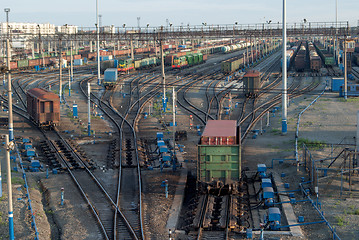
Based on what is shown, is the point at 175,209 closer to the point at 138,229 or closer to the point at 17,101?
the point at 138,229

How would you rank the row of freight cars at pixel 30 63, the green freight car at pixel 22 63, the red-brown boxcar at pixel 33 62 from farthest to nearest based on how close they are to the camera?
1. the red-brown boxcar at pixel 33 62
2. the green freight car at pixel 22 63
3. the row of freight cars at pixel 30 63

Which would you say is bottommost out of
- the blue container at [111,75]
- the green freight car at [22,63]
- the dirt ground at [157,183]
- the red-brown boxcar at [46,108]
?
the dirt ground at [157,183]

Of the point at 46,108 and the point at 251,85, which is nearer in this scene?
the point at 46,108

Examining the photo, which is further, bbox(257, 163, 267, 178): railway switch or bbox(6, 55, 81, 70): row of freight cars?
bbox(6, 55, 81, 70): row of freight cars

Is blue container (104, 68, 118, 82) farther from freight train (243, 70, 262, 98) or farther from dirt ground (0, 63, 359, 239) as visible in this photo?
dirt ground (0, 63, 359, 239)

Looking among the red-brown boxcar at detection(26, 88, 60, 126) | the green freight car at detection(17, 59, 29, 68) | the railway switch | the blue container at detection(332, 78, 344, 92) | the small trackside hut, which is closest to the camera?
the small trackside hut

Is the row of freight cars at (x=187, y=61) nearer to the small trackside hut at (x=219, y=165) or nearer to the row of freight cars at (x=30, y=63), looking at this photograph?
the row of freight cars at (x=30, y=63)

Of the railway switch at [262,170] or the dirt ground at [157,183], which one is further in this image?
the railway switch at [262,170]

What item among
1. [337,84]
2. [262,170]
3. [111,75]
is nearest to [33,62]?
[111,75]

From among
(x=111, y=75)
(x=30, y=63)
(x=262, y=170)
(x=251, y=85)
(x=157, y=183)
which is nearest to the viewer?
(x=157, y=183)

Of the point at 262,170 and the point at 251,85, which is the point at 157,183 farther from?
the point at 251,85

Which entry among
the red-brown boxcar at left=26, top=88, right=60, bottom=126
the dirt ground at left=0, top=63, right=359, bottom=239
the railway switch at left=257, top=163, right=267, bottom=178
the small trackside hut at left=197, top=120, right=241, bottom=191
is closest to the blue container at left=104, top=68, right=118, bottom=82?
the dirt ground at left=0, top=63, right=359, bottom=239

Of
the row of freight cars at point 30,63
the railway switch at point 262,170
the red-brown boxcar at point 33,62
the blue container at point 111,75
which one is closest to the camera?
the railway switch at point 262,170

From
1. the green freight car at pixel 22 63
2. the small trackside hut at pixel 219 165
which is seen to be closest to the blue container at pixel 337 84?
the small trackside hut at pixel 219 165
